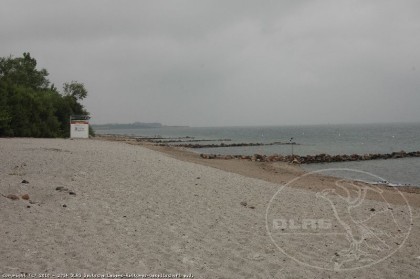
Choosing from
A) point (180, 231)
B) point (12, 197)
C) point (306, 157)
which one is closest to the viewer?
point (180, 231)

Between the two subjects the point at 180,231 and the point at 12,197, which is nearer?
the point at 180,231

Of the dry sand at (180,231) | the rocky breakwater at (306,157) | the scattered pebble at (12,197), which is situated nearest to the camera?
the dry sand at (180,231)

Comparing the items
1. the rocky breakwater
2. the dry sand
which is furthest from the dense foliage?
the dry sand

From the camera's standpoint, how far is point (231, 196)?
37.1 ft

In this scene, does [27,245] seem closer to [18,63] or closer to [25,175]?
[25,175]

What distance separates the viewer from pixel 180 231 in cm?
757

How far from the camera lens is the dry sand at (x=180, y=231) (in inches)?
231

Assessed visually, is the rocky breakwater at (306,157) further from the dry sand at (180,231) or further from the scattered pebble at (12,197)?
the scattered pebble at (12,197)

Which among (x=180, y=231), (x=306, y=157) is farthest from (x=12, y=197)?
(x=306, y=157)

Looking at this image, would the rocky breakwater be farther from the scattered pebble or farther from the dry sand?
the scattered pebble

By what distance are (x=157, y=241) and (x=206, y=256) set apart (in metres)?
1.07

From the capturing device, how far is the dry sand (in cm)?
586

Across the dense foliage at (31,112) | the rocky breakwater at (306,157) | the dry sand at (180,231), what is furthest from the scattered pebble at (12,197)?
the dense foliage at (31,112)

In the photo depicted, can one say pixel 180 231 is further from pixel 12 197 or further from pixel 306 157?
pixel 306 157
